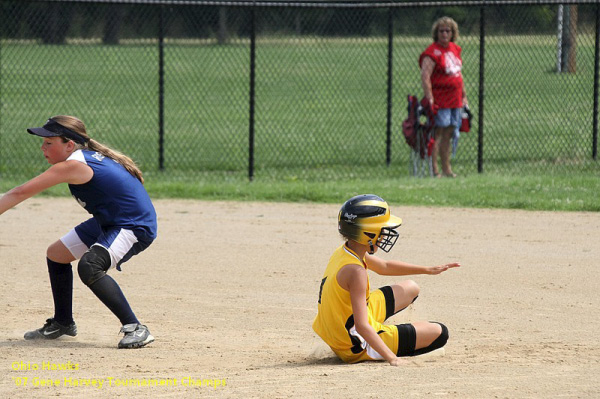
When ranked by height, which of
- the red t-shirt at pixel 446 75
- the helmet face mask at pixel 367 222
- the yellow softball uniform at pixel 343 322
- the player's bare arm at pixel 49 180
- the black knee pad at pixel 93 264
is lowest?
the yellow softball uniform at pixel 343 322

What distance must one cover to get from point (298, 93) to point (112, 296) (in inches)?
564

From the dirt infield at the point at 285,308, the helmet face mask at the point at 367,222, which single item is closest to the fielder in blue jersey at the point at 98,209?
the dirt infield at the point at 285,308

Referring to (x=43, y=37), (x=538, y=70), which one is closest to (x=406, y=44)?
(x=538, y=70)

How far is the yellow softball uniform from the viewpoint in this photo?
5469 millimetres

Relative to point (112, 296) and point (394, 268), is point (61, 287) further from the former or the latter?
point (394, 268)

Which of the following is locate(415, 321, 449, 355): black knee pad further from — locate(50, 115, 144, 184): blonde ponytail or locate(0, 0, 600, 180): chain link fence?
locate(0, 0, 600, 180): chain link fence

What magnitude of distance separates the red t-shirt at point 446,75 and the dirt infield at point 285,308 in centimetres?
216

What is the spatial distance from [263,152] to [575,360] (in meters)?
10.5

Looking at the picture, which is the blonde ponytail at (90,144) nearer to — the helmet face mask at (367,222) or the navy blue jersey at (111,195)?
the navy blue jersey at (111,195)

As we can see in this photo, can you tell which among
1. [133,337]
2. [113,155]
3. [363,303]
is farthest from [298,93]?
[363,303]

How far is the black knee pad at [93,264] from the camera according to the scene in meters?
5.77

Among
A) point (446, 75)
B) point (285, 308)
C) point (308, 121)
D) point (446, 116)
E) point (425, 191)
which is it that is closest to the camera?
point (285, 308)

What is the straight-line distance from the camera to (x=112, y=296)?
19.3ft

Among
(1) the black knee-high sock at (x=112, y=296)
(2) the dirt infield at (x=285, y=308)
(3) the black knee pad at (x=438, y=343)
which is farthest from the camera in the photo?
(1) the black knee-high sock at (x=112, y=296)
